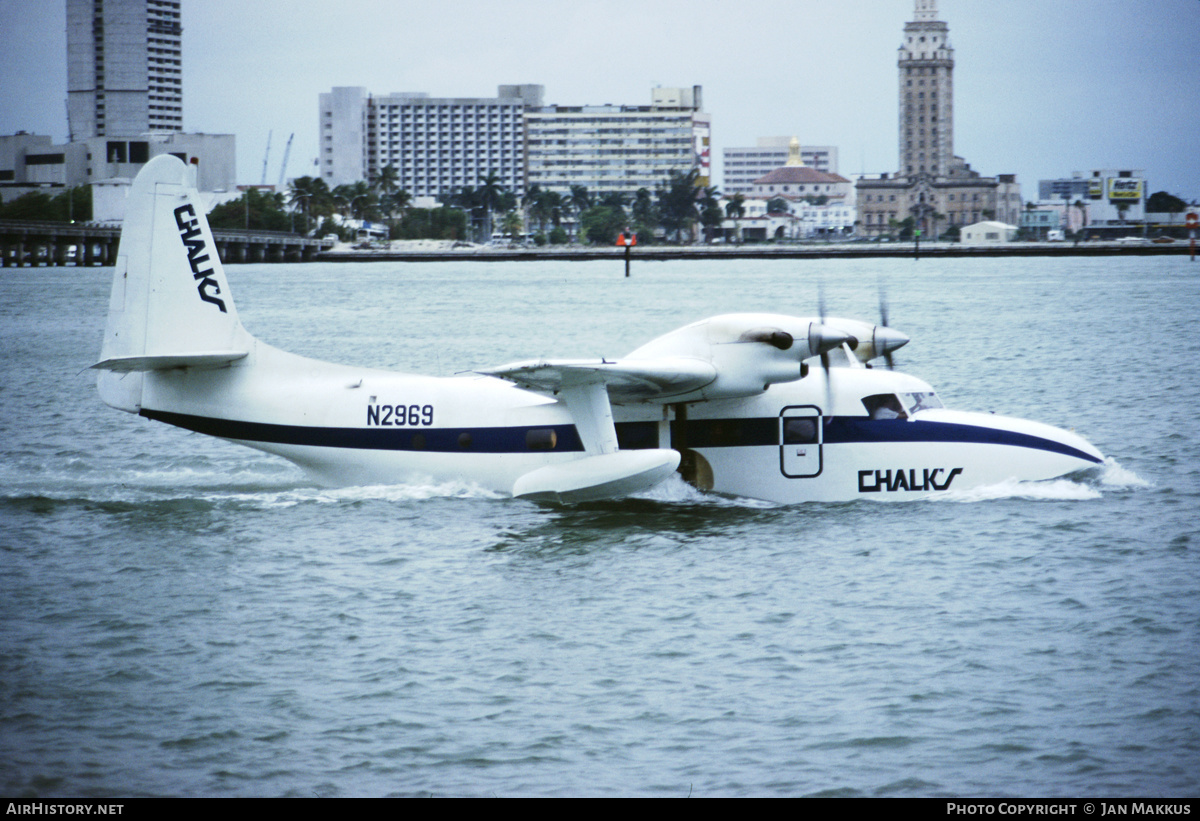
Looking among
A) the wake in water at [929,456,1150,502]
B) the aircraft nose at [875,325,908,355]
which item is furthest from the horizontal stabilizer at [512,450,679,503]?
the wake in water at [929,456,1150,502]

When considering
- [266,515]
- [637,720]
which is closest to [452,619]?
[637,720]

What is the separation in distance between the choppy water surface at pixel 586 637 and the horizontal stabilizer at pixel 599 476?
91cm

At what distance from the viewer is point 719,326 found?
18.1 meters

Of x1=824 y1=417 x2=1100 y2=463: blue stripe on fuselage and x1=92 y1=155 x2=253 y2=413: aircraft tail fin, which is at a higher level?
x1=92 y1=155 x2=253 y2=413: aircraft tail fin

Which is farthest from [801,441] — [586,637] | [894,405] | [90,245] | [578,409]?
[90,245]

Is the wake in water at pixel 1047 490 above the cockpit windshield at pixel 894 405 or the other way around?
the other way around

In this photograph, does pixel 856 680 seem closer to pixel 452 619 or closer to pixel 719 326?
pixel 452 619

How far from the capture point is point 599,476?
1778 centimetres

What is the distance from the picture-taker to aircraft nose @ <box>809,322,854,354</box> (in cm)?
1739

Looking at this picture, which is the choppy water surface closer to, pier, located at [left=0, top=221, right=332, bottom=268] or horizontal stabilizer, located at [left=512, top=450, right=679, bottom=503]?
horizontal stabilizer, located at [left=512, top=450, right=679, bottom=503]

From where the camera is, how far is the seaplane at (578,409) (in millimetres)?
17891

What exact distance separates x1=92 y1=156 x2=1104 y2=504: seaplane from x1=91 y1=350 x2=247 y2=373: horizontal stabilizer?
6 cm

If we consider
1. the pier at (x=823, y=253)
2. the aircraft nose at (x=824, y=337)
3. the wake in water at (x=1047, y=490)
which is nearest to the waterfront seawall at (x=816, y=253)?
the pier at (x=823, y=253)

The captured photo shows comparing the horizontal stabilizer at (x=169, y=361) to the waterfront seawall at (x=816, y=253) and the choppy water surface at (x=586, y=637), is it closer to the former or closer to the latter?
the choppy water surface at (x=586, y=637)
